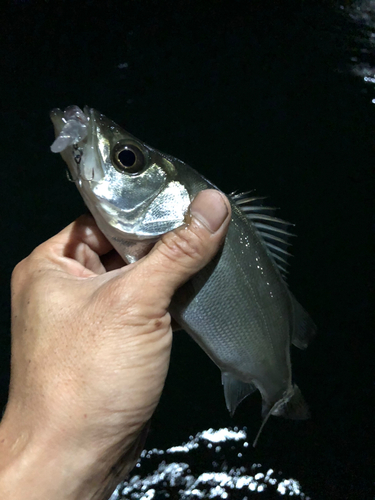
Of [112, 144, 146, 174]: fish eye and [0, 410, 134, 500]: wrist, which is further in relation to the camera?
[112, 144, 146, 174]: fish eye

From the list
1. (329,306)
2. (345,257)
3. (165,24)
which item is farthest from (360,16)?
(329,306)

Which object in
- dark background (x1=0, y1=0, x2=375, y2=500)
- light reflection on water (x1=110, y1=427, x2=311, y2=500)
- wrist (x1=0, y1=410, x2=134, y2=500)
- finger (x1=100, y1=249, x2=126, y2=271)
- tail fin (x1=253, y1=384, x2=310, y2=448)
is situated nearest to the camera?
wrist (x1=0, y1=410, x2=134, y2=500)

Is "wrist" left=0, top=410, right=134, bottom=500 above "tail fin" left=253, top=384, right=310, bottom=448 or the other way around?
above

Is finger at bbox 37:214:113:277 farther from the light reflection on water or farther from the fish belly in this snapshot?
the light reflection on water

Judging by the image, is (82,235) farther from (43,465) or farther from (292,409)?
(292,409)

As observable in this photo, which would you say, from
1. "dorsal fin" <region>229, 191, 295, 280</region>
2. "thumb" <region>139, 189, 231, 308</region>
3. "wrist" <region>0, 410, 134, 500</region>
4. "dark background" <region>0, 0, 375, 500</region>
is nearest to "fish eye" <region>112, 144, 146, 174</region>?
"thumb" <region>139, 189, 231, 308</region>

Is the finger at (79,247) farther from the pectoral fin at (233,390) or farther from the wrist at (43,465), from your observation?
the pectoral fin at (233,390)
